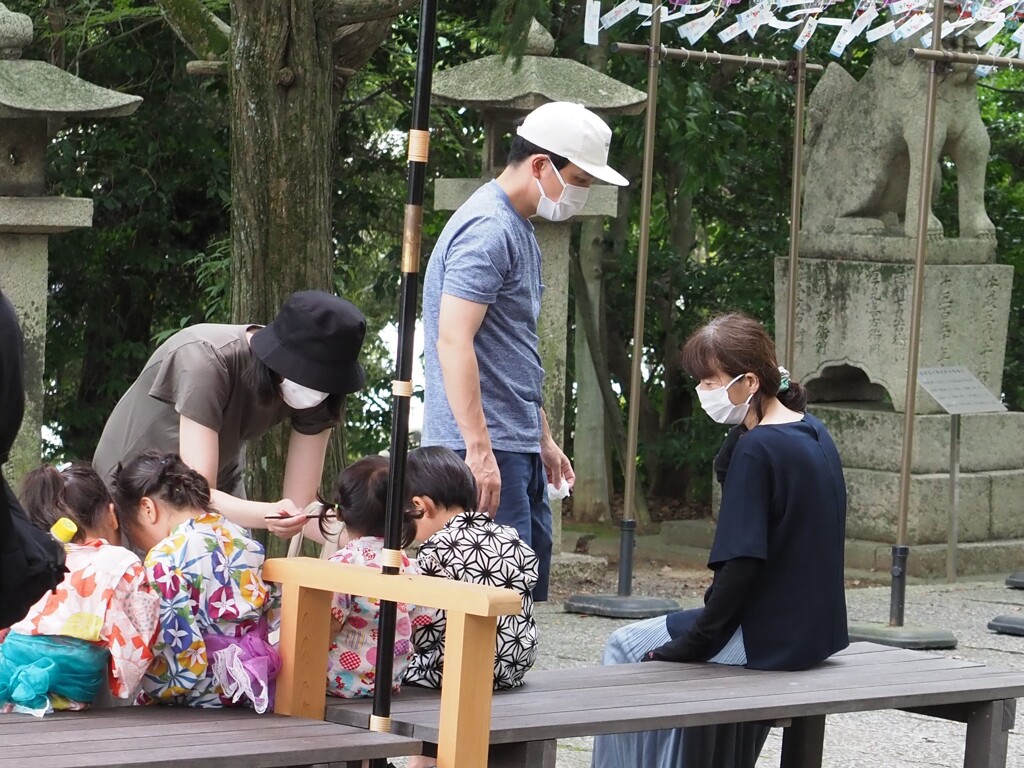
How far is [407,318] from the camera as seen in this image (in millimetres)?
2988

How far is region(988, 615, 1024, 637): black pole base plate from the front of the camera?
7.11m

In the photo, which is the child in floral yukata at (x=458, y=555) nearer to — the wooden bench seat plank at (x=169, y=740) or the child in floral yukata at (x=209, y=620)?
the child in floral yukata at (x=209, y=620)

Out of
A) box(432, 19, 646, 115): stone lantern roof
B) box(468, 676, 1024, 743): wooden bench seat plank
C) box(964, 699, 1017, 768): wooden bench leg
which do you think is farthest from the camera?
box(432, 19, 646, 115): stone lantern roof

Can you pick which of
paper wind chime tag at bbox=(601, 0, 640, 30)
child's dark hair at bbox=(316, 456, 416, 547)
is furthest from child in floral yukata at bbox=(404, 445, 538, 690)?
paper wind chime tag at bbox=(601, 0, 640, 30)

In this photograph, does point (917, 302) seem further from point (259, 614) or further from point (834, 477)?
point (259, 614)

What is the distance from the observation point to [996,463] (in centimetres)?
938

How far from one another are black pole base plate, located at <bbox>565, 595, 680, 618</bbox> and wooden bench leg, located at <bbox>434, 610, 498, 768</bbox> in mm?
4003

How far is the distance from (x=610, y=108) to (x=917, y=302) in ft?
5.00

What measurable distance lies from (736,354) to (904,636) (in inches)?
119

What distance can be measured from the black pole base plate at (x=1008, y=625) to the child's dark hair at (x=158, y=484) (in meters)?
4.51

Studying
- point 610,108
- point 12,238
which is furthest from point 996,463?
point 12,238

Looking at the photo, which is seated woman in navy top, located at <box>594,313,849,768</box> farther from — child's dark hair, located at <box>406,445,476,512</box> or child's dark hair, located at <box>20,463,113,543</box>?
child's dark hair, located at <box>20,463,113,543</box>

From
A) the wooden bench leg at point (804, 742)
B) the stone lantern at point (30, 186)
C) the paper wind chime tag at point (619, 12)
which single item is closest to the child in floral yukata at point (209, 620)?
the wooden bench leg at point (804, 742)

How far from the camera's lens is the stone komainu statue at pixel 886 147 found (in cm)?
933
